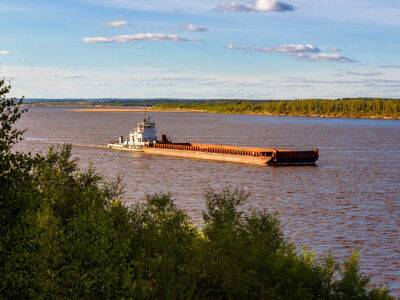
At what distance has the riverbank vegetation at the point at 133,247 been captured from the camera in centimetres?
2412

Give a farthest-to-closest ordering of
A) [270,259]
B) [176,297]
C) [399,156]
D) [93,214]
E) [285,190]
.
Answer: [399,156] → [285,190] → [270,259] → [176,297] → [93,214]

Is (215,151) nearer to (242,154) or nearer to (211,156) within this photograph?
(211,156)

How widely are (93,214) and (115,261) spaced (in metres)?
2.60

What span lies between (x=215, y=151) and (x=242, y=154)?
24.7 feet

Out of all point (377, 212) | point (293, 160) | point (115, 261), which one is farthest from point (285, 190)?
point (115, 261)

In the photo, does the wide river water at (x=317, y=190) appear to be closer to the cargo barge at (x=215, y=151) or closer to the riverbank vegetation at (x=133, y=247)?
the cargo barge at (x=215, y=151)

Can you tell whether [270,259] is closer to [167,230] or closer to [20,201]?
[167,230]

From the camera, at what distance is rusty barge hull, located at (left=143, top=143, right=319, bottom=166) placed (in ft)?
355

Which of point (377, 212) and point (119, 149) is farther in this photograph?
point (119, 149)

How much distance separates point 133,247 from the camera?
1275 inches

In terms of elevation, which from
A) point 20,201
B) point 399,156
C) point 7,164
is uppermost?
point 7,164

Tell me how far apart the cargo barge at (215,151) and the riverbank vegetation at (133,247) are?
7322cm

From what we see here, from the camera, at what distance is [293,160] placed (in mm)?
109312

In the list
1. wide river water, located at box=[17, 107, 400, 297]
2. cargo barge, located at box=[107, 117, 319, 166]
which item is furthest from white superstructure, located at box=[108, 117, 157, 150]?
wide river water, located at box=[17, 107, 400, 297]
